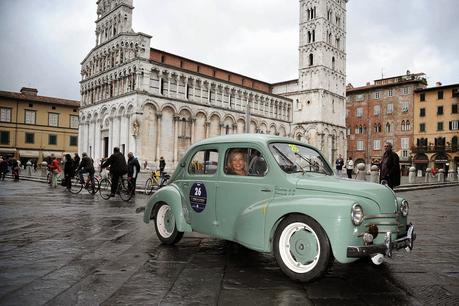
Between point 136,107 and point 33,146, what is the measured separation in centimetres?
2585

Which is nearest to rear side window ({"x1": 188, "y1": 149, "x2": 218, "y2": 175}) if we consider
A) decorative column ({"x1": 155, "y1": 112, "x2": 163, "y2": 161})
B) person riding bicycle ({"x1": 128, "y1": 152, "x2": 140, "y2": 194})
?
person riding bicycle ({"x1": 128, "y1": 152, "x2": 140, "y2": 194})

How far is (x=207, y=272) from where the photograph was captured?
417 centimetres

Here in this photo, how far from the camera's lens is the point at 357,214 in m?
3.65

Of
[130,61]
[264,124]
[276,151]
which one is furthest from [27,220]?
[264,124]

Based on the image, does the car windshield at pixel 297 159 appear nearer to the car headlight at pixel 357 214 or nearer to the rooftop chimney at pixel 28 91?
the car headlight at pixel 357 214

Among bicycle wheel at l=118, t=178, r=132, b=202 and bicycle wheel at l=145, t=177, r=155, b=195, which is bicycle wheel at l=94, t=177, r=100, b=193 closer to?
bicycle wheel at l=145, t=177, r=155, b=195

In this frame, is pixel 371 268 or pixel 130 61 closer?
pixel 371 268

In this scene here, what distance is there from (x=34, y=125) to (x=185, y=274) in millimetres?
56919

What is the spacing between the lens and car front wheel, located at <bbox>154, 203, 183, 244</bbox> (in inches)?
218

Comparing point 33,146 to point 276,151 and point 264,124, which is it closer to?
point 264,124

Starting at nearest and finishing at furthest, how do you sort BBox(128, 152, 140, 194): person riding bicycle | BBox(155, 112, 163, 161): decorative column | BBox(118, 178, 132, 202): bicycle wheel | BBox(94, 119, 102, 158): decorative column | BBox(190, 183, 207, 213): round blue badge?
BBox(190, 183, 207, 213): round blue badge < BBox(118, 178, 132, 202): bicycle wheel < BBox(128, 152, 140, 194): person riding bicycle < BBox(155, 112, 163, 161): decorative column < BBox(94, 119, 102, 158): decorative column

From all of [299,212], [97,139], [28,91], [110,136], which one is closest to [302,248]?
[299,212]

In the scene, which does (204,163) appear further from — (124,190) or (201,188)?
(124,190)

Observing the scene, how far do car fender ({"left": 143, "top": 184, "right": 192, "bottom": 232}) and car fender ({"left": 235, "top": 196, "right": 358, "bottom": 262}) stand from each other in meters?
1.08
